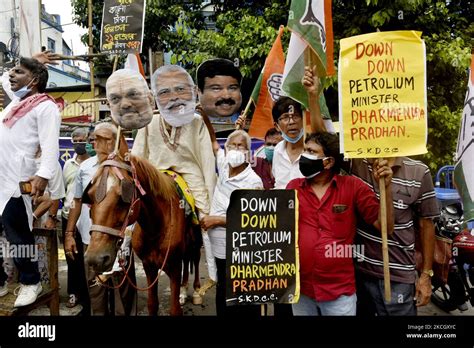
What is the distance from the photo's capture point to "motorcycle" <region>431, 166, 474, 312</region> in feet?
12.2

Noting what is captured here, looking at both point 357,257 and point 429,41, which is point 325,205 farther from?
point 429,41

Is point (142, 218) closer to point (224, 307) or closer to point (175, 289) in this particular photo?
point (175, 289)

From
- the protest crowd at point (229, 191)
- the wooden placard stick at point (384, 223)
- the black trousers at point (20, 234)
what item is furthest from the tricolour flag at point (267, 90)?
the black trousers at point (20, 234)

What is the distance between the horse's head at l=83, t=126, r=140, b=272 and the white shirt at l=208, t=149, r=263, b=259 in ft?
2.06

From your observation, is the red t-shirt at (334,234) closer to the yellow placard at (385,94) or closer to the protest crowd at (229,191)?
the protest crowd at (229,191)

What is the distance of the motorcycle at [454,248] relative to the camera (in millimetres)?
3730

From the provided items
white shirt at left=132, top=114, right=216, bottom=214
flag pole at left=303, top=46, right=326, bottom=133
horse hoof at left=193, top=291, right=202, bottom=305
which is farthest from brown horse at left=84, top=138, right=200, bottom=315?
flag pole at left=303, top=46, right=326, bottom=133

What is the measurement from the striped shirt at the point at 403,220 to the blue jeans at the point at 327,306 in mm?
262

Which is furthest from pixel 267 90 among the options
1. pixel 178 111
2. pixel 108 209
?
pixel 108 209

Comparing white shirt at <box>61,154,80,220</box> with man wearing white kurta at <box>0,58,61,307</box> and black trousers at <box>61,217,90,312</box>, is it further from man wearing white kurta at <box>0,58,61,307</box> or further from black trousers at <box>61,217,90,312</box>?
man wearing white kurta at <box>0,58,61,307</box>

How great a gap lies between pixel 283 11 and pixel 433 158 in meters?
1.81

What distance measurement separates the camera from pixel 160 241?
3.21 meters

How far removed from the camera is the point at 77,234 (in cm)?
367

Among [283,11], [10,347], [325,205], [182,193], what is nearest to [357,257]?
[325,205]
